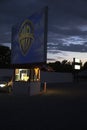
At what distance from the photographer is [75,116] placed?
1645cm

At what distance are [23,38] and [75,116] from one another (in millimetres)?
21676

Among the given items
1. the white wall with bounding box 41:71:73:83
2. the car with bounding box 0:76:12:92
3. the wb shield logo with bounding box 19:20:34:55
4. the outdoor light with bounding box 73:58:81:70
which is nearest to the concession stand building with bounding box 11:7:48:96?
the wb shield logo with bounding box 19:20:34:55

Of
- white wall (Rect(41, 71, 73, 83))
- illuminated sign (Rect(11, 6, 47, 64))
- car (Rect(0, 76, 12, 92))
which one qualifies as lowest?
car (Rect(0, 76, 12, 92))

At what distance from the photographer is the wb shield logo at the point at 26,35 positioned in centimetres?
3525

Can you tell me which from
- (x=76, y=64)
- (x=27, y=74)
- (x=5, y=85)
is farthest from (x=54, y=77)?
(x=27, y=74)

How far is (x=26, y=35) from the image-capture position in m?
36.3

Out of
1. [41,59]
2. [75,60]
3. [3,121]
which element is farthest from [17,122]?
[75,60]

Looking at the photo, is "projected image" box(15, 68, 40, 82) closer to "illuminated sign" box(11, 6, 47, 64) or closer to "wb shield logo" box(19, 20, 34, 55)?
"illuminated sign" box(11, 6, 47, 64)

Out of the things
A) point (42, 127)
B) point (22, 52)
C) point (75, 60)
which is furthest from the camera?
point (75, 60)

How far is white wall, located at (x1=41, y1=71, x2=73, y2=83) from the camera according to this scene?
80500 mm

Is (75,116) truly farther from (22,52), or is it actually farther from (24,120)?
(22,52)

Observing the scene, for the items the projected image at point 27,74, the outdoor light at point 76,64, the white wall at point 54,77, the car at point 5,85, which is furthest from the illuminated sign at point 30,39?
the outdoor light at point 76,64

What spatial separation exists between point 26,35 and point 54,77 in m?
48.7

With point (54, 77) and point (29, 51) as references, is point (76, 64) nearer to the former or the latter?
point (54, 77)
